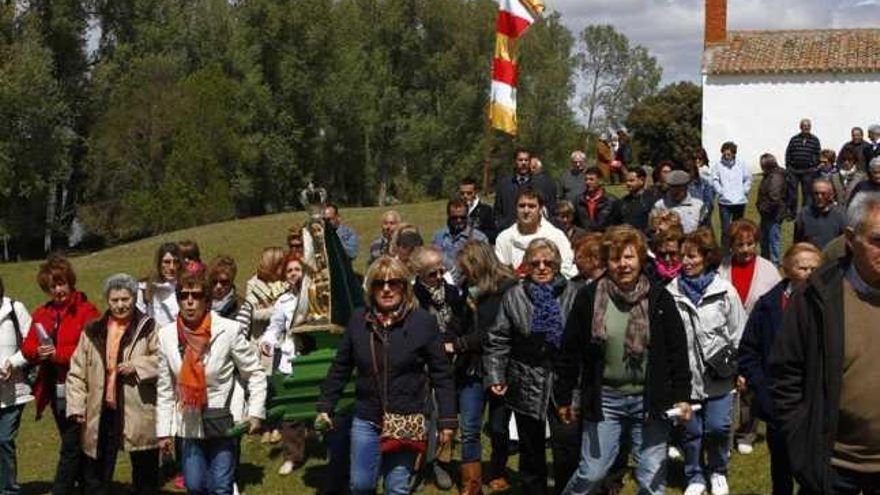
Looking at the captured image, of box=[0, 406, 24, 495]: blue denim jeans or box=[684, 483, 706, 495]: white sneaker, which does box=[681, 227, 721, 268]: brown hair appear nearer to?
box=[684, 483, 706, 495]: white sneaker

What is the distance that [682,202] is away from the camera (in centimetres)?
1133

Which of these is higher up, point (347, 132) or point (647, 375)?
point (347, 132)

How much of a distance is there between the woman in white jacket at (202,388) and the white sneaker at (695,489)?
2978 mm

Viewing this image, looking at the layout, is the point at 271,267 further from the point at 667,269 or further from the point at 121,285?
the point at 667,269

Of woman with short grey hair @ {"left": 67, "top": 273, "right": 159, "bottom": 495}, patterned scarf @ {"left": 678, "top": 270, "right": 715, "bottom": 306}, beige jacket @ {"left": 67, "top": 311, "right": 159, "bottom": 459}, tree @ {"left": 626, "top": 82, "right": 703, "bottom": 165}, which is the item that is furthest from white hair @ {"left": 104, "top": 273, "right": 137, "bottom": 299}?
tree @ {"left": 626, "top": 82, "right": 703, "bottom": 165}

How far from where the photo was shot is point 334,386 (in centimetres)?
591

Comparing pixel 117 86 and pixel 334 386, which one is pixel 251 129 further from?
→ pixel 334 386

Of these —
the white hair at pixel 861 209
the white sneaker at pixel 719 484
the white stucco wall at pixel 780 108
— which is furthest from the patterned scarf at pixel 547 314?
the white stucco wall at pixel 780 108

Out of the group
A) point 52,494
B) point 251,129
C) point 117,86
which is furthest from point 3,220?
point 52,494

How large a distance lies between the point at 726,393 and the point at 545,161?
43.6 metres

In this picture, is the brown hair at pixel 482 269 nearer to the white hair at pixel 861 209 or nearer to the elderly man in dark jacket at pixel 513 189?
the white hair at pixel 861 209

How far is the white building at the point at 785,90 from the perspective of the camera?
3375 cm

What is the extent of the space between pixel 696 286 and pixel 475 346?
4.99 feet

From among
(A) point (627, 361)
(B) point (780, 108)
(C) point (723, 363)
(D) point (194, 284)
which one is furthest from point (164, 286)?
(B) point (780, 108)
